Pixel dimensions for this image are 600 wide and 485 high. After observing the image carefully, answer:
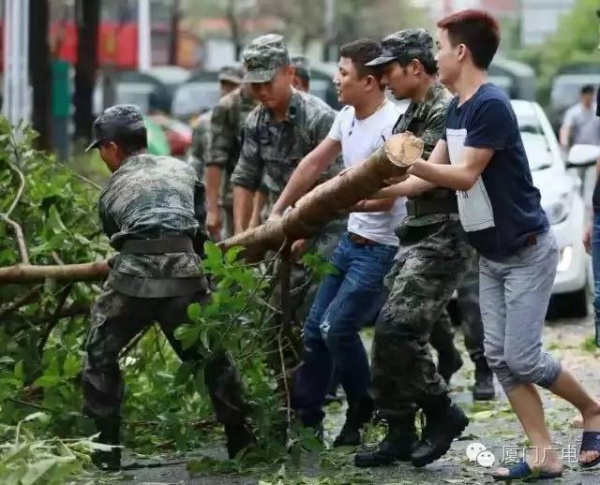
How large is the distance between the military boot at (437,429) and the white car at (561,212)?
586 cm

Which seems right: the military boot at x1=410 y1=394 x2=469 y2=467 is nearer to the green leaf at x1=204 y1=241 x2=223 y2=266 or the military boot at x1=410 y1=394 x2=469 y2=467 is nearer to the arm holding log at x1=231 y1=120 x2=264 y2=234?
the green leaf at x1=204 y1=241 x2=223 y2=266

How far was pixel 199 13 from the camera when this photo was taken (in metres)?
83.1

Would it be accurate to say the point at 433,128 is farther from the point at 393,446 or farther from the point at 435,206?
the point at 393,446

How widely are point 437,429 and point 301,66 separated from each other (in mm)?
4379

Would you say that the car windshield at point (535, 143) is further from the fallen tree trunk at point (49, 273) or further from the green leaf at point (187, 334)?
the green leaf at point (187, 334)

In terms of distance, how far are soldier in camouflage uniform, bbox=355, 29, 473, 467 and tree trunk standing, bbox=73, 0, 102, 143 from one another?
2650 cm

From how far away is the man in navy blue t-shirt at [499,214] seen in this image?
709cm

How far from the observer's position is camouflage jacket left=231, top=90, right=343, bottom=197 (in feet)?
30.5

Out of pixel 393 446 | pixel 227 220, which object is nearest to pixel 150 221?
pixel 393 446

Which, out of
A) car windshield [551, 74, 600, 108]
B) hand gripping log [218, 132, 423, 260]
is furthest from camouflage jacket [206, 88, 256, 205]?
car windshield [551, 74, 600, 108]

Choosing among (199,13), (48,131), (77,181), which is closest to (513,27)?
(199,13)

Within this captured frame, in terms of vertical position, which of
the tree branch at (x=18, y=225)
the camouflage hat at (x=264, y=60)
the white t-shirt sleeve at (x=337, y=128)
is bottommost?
the tree branch at (x=18, y=225)

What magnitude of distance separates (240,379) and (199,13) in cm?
7596

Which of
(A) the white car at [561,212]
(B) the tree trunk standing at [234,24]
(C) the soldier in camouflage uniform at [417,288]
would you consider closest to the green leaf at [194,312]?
(C) the soldier in camouflage uniform at [417,288]
